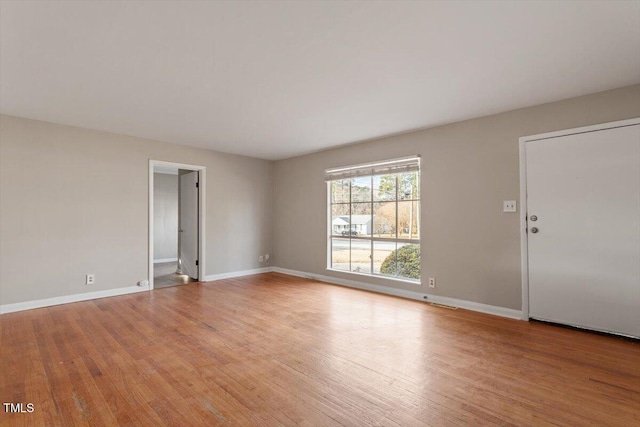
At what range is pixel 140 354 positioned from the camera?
2.56 meters

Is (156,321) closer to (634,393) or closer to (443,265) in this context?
(443,265)

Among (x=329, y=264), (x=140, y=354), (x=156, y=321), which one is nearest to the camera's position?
(x=140, y=354)

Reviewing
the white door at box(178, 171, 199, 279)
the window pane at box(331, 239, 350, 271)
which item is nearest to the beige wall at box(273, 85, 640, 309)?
the window pane at box(331, 239, 350, 271)

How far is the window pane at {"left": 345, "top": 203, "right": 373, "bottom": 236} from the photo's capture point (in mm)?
5020

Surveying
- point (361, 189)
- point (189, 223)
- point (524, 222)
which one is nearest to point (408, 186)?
point (361, 189)

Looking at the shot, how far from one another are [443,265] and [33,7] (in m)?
4.43

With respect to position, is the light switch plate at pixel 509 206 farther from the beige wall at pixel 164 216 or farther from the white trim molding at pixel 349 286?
the beige wall at pixel 164 216

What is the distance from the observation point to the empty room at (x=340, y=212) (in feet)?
6.23

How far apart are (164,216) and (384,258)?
608 cm

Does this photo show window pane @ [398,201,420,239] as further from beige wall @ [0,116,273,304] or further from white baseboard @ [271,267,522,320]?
beige wall @ [0,116,273,304]

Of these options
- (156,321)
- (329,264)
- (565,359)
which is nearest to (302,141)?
(329,264)

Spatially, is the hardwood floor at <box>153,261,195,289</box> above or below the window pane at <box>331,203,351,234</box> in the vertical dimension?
below

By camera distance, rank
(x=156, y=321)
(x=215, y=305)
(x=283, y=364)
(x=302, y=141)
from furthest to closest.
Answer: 1. (x=302, y=141)
2. (x=215, y=305)
3. (x=156, y=321)
4. (x=283, y=364)

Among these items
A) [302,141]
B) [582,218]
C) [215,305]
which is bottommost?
[215,305]
